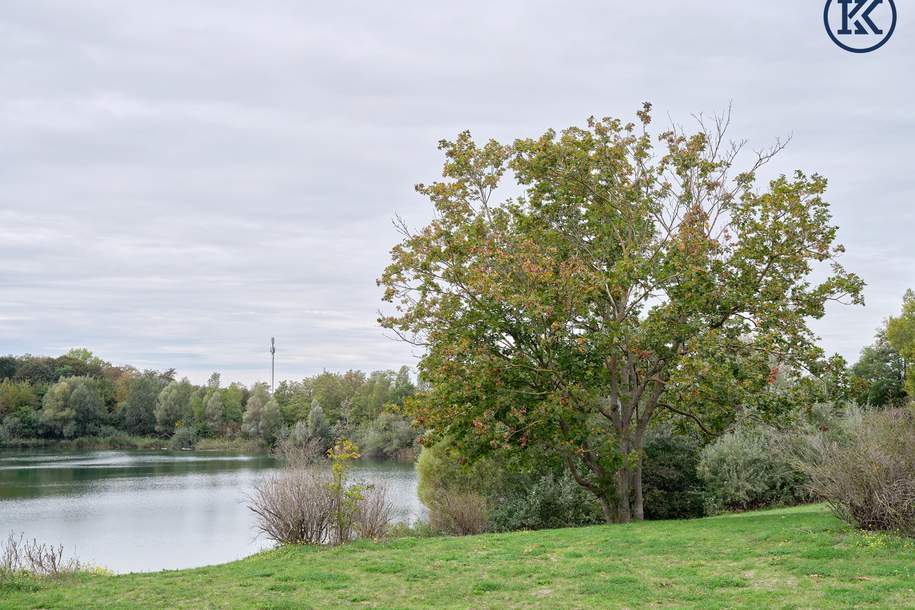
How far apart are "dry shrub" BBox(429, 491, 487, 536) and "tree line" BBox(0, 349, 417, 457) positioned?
49178 millimetres

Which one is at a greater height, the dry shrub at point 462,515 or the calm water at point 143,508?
the dry shrub at point 462,515

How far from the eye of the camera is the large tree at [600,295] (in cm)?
1541

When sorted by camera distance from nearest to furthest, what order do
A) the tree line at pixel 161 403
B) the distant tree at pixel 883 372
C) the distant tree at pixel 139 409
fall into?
1. the distant tree at pixel 883 372
2. the tree line at pixel 161 403
3. the distant tree at pixel 139 409

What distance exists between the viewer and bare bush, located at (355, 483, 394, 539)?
14.0m

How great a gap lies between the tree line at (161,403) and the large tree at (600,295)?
2170 inches

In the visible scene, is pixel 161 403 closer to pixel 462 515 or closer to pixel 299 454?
pixel 462 515

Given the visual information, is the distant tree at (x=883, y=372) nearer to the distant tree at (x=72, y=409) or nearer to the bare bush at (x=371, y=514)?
the bare bush at (x=371, y=514)

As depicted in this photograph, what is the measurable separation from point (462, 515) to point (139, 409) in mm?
75414

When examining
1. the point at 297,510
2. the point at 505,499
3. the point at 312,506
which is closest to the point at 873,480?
the point at 312,506

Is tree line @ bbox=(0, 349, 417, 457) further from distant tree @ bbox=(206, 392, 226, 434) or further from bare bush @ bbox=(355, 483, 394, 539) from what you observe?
bare bush @ bbox=(355, 483, 394, 539)

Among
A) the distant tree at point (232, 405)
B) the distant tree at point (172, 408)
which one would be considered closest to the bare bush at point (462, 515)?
the distant tree at point (172, 408)

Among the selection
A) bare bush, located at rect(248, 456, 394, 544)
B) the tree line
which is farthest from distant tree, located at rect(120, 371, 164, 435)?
bare bush, located at rect(248, 456, 394, 544)

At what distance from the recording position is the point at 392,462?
195 feet

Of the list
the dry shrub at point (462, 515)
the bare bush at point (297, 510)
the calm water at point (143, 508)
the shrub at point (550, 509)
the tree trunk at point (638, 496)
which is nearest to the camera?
the bare bush at point (297, 510)
